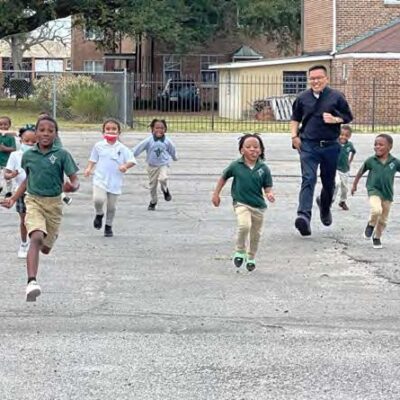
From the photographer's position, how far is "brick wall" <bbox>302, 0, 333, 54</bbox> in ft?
134

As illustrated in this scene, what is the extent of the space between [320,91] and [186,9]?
38474 mm

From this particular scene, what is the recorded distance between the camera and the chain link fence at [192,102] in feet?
112

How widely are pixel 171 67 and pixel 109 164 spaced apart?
45.7m

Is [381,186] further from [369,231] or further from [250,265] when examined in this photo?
[250,265]

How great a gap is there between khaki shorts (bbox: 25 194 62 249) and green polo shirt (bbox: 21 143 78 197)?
5cm

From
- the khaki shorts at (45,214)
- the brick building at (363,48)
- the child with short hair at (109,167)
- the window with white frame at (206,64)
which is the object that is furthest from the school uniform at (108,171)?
the window with white frame at (206,64)

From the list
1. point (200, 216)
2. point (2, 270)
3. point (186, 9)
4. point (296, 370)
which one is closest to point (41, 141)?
point (2, 270)

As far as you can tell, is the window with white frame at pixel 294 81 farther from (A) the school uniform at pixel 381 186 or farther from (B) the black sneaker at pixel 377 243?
(B) the black sneaker at pixel 377 243

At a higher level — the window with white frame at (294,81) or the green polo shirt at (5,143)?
the window with white frame at (294,81)

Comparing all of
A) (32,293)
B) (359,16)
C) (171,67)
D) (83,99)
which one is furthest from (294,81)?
(32,293)

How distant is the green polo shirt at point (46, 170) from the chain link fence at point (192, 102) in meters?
24.9

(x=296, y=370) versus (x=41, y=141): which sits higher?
(x=41, y=141)

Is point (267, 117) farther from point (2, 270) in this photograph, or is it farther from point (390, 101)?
point (2, 270)

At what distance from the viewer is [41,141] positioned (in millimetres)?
7793
